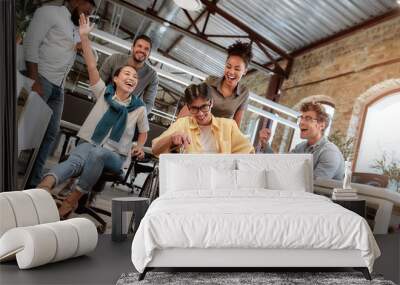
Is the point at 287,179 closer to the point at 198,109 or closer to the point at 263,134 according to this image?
the point at 263,134

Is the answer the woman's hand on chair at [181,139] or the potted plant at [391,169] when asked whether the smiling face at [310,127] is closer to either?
the potted plant at [391,169]

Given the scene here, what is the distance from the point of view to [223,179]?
4.23m

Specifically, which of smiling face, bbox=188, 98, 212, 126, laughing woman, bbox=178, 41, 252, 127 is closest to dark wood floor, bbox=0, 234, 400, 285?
smiling face, bbox=188, 98, 212, 126

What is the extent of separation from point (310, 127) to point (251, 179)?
117 centimetres

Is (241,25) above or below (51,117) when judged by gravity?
→ above

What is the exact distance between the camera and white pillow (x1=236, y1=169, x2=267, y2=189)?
4242 millimetres

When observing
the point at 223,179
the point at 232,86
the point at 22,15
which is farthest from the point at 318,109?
the point at 22,15

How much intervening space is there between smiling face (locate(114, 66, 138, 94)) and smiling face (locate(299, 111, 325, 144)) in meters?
1.95

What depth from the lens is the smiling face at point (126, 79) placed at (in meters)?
4.70

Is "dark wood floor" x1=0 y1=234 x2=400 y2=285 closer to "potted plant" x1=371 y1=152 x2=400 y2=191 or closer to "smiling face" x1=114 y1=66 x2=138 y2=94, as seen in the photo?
"potted plant" x1=371 y1=152 x2=400 y2=191

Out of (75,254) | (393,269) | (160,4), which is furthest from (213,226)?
(160,4)

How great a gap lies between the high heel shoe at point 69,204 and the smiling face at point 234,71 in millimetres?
2038

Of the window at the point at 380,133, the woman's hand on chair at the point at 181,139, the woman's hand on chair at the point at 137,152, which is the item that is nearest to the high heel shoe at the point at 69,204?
the woman's hand on chair at the point at 137,152

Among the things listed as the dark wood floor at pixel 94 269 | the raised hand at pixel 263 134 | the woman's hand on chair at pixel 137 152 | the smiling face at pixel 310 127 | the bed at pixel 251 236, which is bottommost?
the dark wood floor at pixel 94 269
